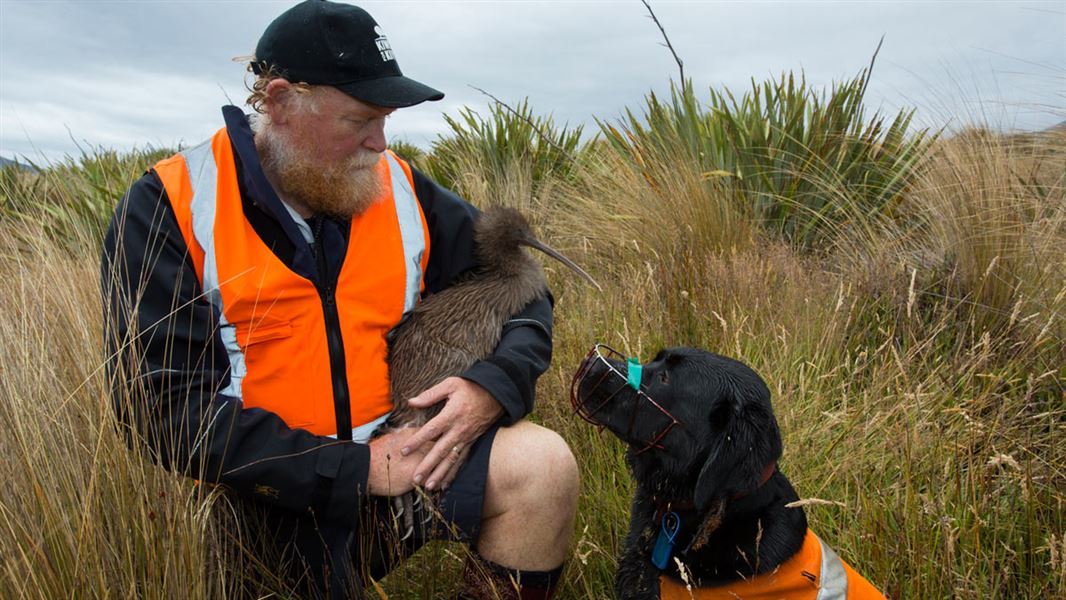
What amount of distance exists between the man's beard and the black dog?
3.21 feet

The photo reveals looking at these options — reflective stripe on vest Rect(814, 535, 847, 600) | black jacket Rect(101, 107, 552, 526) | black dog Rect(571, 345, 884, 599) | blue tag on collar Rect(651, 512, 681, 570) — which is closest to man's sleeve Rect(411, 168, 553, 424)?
black jacket Rect(101, 107, 552, 526)

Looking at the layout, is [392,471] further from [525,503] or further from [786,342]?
[786,342]

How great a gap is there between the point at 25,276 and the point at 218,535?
65.4 inches

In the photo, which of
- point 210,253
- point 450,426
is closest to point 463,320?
point 450,426

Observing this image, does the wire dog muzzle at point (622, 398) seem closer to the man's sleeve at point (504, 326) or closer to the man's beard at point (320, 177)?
the man's sleeve at point (504, 326)

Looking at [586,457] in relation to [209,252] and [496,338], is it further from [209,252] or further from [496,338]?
[209,252]

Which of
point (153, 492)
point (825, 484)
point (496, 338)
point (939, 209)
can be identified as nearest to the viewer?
point (153, 492)

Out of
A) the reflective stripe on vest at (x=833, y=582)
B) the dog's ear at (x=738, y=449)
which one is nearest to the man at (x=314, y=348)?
the dog's ear at (x=738, y=449)

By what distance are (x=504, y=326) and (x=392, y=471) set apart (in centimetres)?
66

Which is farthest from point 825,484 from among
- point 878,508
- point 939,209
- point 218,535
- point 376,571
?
point 939,209

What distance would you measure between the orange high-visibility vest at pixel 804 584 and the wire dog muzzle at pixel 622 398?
0.43 metres

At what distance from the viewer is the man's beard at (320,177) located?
277cm

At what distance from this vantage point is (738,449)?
7.55ft

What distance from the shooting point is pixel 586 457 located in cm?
346
